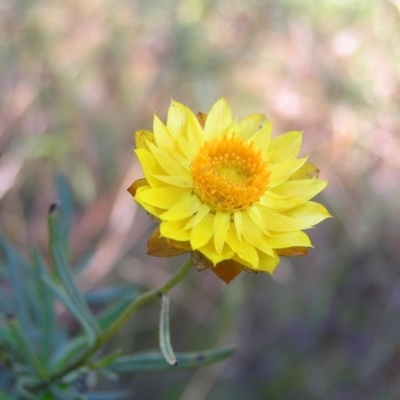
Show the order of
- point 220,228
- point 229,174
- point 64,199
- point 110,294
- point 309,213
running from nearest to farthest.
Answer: point 220,228, point 309,213, point 229,174, point 64,199, point 110,294

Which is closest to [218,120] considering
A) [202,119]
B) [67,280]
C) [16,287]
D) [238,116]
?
[202,119]

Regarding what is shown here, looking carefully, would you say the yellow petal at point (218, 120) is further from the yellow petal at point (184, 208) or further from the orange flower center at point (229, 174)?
the yellow petal at point (184, 208)

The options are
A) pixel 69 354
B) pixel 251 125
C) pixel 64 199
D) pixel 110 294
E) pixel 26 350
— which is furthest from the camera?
pixel 110 294

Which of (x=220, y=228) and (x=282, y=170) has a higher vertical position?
(x=282, y=170)

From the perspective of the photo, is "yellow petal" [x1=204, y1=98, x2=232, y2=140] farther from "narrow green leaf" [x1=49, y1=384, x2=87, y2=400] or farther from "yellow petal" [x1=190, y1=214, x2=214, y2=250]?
"narrow green leaf" [x1=49, y1=384, x2=87, y2=400]

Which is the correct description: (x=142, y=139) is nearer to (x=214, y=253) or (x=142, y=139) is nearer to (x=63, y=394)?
(x=214, y=253)

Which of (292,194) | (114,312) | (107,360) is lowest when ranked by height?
(114,312)

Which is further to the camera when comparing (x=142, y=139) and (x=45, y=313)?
(x=45, y=313)

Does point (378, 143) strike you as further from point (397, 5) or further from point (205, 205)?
point (205, 205)

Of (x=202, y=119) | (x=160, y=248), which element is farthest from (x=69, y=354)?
(x=202, y=119)
